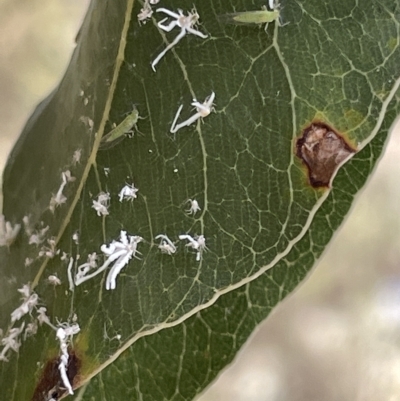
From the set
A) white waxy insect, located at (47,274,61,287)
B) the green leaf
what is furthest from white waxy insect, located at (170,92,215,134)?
white waxy insect, located at (47,274,61,287)

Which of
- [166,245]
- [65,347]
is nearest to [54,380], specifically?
[65,347]

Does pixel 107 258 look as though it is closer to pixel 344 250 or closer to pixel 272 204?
pixel 272 204

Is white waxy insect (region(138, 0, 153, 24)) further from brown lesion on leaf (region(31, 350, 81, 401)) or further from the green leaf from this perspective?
brown lesion on leaf (region(31, 350, 81, 401))

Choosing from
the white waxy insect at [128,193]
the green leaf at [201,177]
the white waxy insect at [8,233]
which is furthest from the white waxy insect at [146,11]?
the white waxy insect at [8,233]

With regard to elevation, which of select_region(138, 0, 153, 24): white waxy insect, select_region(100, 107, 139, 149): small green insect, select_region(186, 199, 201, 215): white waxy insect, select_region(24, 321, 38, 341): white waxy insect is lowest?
select_region(24, 321, 38, 341): white waxy insect

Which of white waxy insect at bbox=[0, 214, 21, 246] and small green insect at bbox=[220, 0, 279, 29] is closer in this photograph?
small green insect at bbox=[220, 0, 279, 29]

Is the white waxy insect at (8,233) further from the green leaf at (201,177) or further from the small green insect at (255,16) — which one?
the small green insect at (255,16)

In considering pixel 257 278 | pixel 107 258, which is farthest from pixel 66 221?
Result: pixel 257 278
